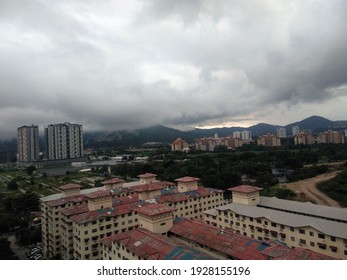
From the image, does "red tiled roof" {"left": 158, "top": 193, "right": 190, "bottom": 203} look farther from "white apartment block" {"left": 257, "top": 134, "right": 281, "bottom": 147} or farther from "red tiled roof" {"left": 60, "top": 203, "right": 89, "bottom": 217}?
"white apartment block" {"left": 257, "top": 134, "right": 281, "bottom": 147}

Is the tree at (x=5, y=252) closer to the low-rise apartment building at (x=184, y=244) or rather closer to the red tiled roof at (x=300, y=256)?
the low-rise apartment building at (x=184, y=244)

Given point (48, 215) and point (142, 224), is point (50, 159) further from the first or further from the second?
point (142, 224)

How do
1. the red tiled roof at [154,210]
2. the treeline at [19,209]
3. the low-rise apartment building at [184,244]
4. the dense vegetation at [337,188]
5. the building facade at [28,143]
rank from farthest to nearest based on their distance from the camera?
the building facade at [28,143] → the dense vegetation at [337,188] → the treeline at [19,209] → the red tiled roof at [154,210] → the low-rise apartment building at [184,244]

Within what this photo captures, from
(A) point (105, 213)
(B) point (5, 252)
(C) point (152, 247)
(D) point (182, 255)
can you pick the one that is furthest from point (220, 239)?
(B) point (5, 252)

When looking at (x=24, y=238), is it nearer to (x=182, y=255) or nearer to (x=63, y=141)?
(x=182, y=255)

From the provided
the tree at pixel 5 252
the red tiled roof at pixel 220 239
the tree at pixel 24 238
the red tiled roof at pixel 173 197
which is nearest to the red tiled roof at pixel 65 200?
the tree at pixel 5 252

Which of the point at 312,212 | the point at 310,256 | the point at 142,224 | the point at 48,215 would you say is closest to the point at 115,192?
the point at 48,215
